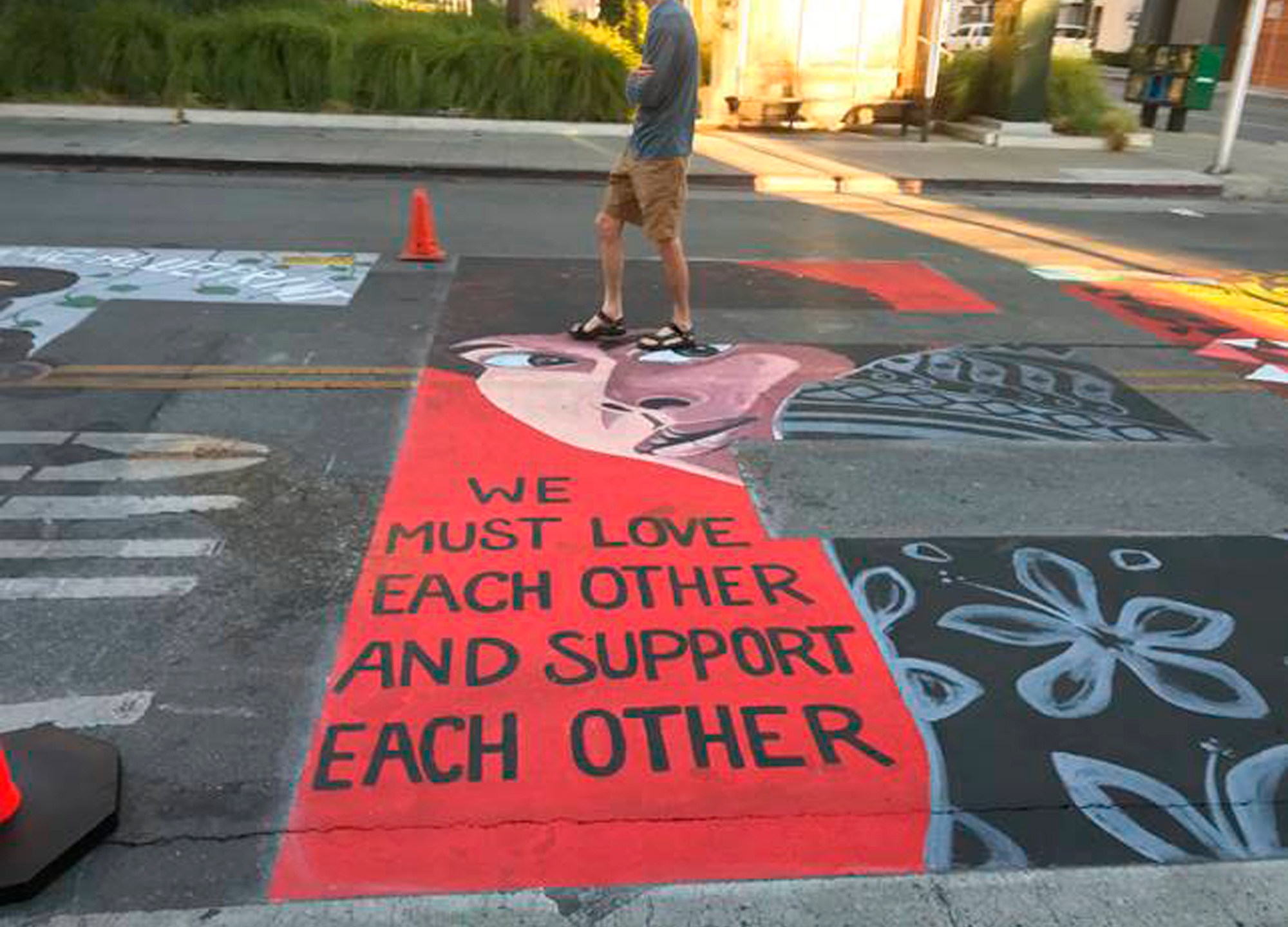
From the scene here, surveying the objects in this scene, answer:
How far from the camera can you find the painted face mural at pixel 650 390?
202 inches

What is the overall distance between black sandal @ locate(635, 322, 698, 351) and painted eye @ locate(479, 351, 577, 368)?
0.53 meters

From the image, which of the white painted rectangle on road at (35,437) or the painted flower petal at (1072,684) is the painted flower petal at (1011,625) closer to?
the painted flower petal at (1072,684)

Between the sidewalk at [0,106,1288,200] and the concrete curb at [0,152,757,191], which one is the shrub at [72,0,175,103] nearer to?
the sidewalk at [0,106,1288,200]

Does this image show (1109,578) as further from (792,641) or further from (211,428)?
(211,428)

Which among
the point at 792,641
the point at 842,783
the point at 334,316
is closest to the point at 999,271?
the point at 334,316

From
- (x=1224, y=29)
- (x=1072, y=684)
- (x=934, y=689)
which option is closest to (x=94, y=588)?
(x=934, y=689)

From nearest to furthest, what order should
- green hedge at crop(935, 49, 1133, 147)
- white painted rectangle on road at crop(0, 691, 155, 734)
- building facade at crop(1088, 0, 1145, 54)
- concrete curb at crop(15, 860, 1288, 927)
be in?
concrete curb at crop(15, 860, 1288, 927) → white painted rectangle on road at crop(0, 691, 155, 734) → green hedge at crop(935, 49, 1133, 147) → building facade at crop(1088, 0, 1145, 54)

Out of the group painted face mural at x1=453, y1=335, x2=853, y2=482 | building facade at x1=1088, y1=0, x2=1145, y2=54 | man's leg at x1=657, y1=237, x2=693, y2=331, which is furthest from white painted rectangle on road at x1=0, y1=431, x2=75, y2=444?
building facade at x1=1088, y1=0, x2=1145, y2=54

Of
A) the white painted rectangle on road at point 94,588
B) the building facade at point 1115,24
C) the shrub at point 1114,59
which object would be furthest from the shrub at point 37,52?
the building facade at point 1115,24

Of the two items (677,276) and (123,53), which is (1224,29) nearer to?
(123,53)

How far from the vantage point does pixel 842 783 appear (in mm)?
2871

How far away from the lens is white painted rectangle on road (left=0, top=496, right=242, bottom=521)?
13.7 ft

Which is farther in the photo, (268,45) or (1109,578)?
(268,45)

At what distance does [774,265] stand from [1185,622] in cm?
587
